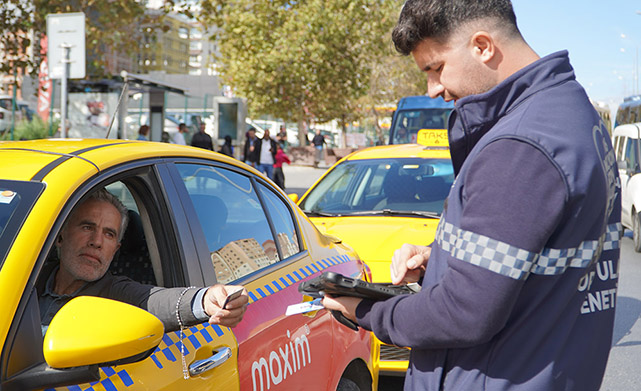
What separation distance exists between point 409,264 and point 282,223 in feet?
4.48

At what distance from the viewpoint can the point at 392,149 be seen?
7508 mm

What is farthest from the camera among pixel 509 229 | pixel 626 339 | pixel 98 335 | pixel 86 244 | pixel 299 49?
pixel 299 49

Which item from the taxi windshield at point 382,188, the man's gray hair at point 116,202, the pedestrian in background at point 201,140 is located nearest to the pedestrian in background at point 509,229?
the man's gray hair at point 116,202

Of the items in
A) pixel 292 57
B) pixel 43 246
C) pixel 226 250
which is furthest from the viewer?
pixel 292 57

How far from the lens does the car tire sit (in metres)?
3.39

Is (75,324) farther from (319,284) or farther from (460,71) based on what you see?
(460,71)

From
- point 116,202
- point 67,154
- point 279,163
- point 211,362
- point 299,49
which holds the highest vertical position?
point 299,49

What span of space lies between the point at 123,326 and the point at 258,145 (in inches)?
708

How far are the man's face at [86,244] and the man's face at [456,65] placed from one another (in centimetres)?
129

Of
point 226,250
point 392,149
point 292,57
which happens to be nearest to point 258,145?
point 392,149

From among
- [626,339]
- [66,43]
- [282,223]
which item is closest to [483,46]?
[282,223]

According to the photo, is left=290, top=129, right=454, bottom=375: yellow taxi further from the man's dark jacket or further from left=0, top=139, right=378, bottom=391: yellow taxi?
the man's dark jacket

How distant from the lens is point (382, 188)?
22.2ft

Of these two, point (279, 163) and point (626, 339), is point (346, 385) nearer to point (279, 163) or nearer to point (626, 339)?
point (626, 339)
